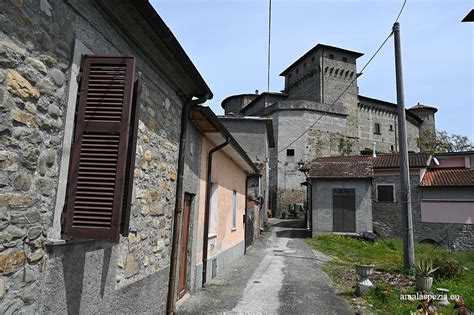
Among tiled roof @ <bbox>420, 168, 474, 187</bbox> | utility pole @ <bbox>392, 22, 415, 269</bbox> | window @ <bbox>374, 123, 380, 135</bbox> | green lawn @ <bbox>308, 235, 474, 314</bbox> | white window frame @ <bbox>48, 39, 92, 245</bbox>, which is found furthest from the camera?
window @ <bbox>374, 123, 380, 135</bbox>

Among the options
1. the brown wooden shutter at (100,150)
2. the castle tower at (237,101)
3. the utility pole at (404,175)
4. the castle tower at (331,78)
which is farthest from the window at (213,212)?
the castle tower at (237,101)

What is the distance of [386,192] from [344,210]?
3443mm

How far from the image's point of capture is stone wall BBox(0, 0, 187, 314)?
2023mm

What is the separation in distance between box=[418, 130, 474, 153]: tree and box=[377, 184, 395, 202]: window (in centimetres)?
2448

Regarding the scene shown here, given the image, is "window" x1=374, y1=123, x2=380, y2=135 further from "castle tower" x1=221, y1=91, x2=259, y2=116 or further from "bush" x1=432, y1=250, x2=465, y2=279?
"bush" x1=432, y1=250, x2=465, y2=279

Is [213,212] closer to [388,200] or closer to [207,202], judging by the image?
[207,202]

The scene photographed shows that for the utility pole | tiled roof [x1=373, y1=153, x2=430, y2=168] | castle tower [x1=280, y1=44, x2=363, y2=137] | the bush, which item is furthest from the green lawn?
castle tower [x1=280, y1=44, x2=363, y2=137]

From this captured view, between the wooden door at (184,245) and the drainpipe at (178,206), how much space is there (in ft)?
2.10

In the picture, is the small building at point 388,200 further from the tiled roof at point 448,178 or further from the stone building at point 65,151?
the stone building at point 65,151

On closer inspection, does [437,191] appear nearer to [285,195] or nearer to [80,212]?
[285,195]

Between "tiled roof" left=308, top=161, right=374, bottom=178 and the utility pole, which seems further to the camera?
"tiled roof" left=308, top=161, right=374, bottom=178

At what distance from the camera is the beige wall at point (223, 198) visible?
6746mm

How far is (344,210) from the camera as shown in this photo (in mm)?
18266

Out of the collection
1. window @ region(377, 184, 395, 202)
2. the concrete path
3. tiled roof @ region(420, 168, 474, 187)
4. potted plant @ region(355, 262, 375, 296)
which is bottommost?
the concrete path
